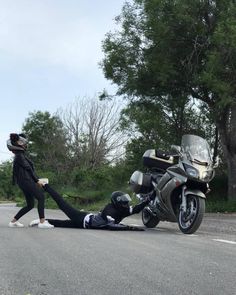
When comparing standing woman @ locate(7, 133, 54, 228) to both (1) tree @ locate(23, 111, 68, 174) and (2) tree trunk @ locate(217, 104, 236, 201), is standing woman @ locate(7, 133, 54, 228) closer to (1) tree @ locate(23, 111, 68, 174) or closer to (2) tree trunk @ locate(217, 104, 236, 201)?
(2) tree trunk @ locate(217, 104, 236, 201)

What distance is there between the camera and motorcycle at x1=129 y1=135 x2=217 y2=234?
8617mm

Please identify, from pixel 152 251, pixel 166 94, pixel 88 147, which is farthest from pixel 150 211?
pixel 88 147

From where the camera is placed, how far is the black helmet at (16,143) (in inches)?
399

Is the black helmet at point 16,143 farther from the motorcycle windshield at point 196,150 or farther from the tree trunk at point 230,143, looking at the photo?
the tree trunk at point 230,143

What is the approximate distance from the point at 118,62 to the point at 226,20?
5550mm

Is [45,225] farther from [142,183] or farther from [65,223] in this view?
[142,183]

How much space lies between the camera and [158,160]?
10.1m

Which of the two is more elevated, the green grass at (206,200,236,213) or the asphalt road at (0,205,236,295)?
the green grass at (206,200,236,213)

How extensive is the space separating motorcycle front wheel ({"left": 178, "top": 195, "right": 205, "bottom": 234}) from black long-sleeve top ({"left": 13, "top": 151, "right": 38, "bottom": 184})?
2928 millimetres

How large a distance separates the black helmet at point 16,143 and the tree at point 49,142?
39.9 meters

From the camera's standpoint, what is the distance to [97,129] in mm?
52500

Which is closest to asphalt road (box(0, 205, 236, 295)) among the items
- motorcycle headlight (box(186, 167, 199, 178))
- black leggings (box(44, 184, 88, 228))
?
motorcycle headlight (box(186, 167, 199, 178))

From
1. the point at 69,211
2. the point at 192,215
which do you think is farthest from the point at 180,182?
the point at 69,211

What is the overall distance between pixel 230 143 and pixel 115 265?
666 inches
